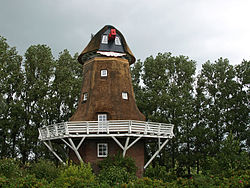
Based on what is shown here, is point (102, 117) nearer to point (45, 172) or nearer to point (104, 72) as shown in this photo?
point (104, 72)

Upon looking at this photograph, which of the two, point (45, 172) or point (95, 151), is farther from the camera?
point (95, 151)

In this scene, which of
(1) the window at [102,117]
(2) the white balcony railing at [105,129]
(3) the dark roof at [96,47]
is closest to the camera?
(2) the white balcony railing at [105,129]

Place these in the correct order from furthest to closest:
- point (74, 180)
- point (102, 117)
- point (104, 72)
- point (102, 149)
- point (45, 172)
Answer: point (104, 72)
point (102, 117)
point (102, 149)
point (45, 172)
point (74, 180)

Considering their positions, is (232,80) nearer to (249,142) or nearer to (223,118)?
(223,118)

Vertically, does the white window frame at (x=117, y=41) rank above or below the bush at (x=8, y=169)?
above

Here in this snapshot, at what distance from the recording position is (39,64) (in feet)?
95.9

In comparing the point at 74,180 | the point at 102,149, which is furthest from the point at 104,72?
the point at 74,180

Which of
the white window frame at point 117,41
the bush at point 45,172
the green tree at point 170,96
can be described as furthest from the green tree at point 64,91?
the bush at point 45,172

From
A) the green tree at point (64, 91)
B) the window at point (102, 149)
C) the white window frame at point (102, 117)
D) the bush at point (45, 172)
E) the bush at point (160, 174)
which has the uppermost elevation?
the green tree at point (64, 91)

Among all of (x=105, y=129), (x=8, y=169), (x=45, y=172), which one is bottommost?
(x=45, y=172)

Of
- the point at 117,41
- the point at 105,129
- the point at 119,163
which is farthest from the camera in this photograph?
the point at 117,41

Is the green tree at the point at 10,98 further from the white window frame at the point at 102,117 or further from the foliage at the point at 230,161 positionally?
the foliage at the point at 230,161

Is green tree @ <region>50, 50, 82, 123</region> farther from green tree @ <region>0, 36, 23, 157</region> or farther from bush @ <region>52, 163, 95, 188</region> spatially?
bush @ <region>52, 163, 95, 188</region>

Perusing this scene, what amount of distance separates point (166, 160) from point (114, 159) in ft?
39.0
